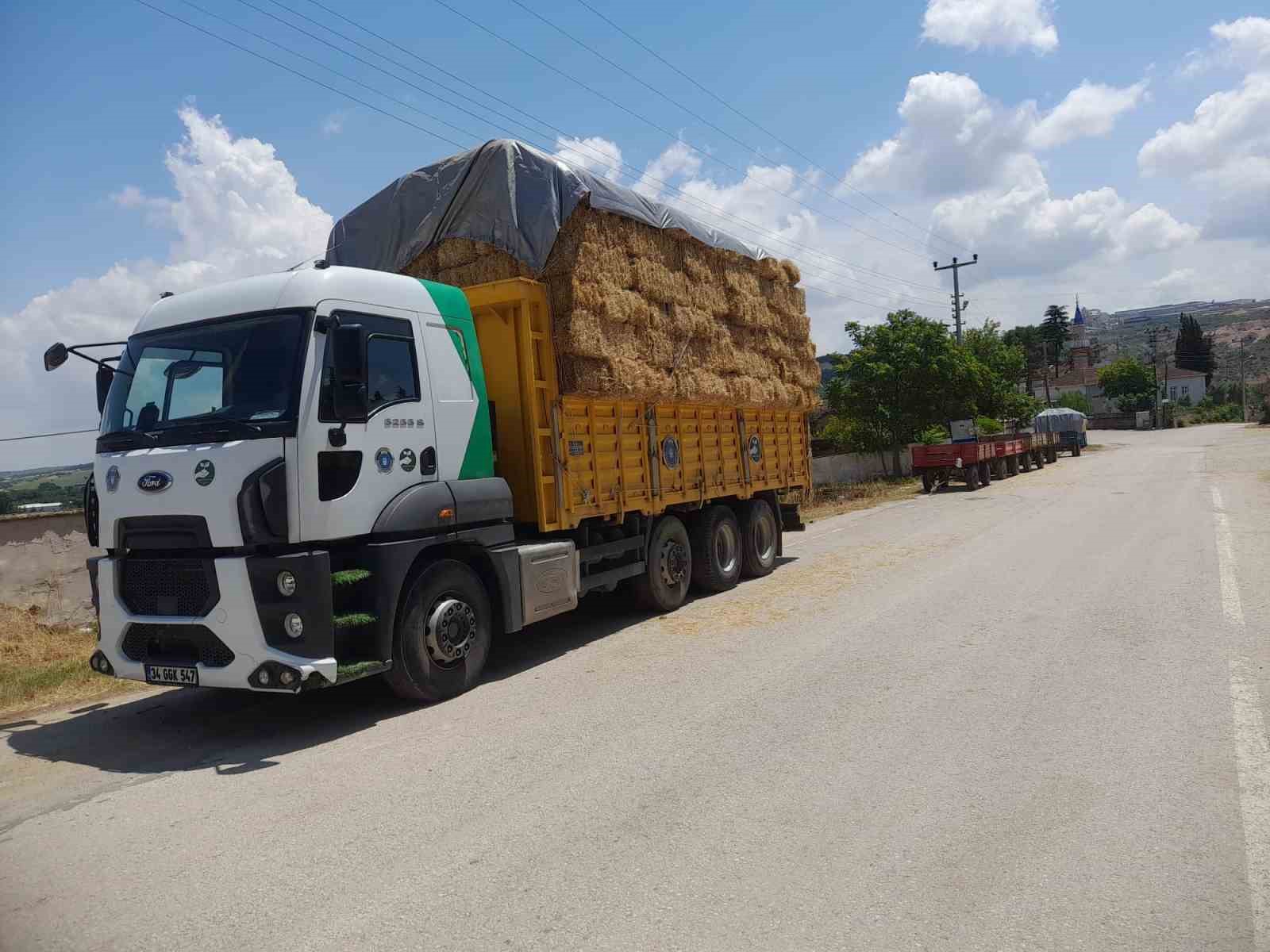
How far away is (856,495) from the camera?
90.4 ft

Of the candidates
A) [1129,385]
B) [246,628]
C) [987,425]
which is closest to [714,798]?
[246,628]

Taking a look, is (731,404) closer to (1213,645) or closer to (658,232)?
(658,232)

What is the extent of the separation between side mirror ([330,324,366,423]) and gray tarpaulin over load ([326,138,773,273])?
2.40m

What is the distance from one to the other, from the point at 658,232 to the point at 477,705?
18.1 feet

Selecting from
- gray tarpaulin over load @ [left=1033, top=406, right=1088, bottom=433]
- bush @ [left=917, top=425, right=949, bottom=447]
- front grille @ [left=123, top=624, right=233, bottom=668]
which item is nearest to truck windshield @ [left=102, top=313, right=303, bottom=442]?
front grille @ [left=123, top=624, right=233, bottom=668]

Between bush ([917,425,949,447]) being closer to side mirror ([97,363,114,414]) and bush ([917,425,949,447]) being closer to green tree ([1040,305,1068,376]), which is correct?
side mirror ([97,363,114,414])

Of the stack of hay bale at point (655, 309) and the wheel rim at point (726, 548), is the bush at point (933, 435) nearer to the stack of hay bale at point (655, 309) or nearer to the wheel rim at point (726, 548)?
the stack of hay bale at point (655, 309)

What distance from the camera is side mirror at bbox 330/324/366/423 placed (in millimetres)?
5949

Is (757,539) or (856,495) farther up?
(757,539)

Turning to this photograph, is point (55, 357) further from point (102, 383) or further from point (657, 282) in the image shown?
point (657, 282)

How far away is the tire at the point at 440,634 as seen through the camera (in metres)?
6.29

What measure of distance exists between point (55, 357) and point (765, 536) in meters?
8.62

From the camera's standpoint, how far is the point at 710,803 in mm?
4355

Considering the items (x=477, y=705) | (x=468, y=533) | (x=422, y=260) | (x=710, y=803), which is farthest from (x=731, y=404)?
(x=710, y=803)
